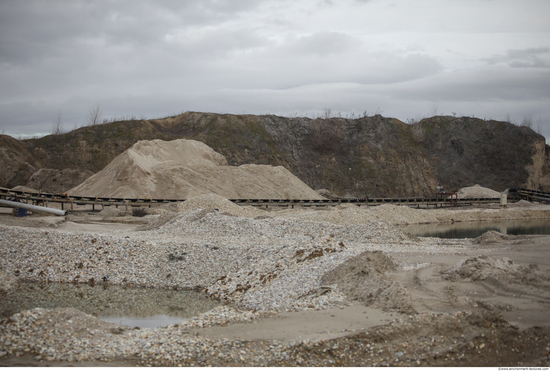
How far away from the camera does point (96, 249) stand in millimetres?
16188

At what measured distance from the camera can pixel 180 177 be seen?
125 feet

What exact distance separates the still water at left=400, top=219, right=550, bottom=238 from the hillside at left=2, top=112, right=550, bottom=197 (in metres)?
21.1

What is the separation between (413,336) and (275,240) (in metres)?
11.2

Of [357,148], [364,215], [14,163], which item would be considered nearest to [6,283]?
[364,215]

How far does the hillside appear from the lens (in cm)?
5459

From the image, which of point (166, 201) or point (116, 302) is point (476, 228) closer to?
point (166, 201)

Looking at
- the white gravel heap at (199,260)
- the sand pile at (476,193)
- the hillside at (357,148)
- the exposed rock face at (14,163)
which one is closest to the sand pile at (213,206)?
the white gravel heap at (199,260)

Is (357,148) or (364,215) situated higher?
(357,148)

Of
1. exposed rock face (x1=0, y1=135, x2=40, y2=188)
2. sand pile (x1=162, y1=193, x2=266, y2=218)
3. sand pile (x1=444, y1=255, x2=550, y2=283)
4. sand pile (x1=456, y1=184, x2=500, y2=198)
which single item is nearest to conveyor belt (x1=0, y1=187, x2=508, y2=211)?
sand pile (x1=456, y1=184, x2=500, y2=198)

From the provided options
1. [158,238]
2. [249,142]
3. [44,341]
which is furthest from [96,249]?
[249,142]

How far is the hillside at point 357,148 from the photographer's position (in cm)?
5459

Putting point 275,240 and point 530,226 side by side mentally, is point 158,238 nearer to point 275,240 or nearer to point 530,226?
point 275,240

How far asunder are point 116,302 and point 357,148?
5022 cm

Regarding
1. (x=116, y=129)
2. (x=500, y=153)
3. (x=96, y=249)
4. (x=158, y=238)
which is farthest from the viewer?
(x=500, y=153)
